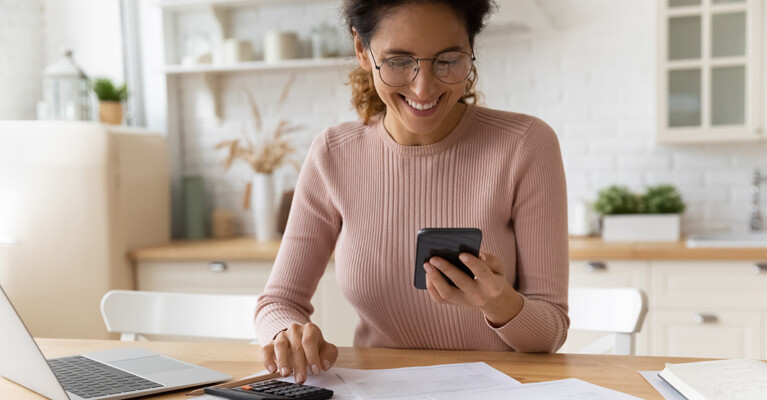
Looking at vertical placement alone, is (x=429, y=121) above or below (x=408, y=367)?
above

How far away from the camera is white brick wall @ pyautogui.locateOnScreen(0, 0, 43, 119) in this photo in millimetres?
3293

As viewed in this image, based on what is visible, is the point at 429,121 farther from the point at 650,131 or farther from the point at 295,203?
the point at 650,131

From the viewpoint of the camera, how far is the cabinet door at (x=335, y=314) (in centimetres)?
305

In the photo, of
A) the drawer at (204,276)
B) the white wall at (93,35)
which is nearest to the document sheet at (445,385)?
the drawer at (204,276)

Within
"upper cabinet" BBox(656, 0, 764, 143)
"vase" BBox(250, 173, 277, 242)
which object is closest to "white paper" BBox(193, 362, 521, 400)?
"upper cabinet" BBox(656, 0, 764, 143)

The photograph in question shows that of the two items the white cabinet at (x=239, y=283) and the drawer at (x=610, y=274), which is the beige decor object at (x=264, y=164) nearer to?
the white cabinet at (x=239, y=283)

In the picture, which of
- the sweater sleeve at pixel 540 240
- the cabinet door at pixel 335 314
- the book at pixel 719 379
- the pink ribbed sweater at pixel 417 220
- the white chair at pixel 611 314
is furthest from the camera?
the cabinet door at pixel 335 314

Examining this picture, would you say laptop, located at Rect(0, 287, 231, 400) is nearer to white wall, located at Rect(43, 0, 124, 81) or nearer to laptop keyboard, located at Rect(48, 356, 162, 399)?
laptop keyboard, located at Rect(48, 356, 162, 399)

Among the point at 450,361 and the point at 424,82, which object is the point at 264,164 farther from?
the point at 450,361

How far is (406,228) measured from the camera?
1544 millimetres

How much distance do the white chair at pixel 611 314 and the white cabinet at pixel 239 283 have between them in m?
1.51

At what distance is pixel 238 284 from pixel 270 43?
1.15 m

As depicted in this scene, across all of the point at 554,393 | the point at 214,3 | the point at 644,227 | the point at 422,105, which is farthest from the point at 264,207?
the point at 554,393

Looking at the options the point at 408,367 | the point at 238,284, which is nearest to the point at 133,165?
Result: the point at 238,284
